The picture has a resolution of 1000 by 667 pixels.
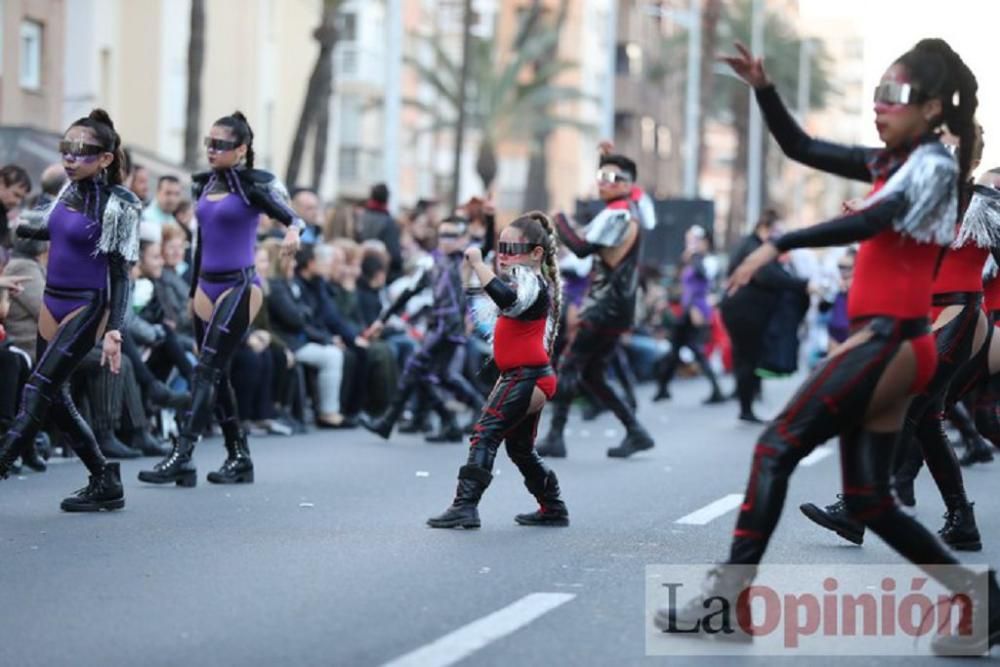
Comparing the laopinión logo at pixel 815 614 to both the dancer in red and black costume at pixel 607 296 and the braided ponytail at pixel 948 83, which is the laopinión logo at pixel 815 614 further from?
the dancer in red and black costume at pixel 607 296

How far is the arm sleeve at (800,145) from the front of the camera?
7953mm

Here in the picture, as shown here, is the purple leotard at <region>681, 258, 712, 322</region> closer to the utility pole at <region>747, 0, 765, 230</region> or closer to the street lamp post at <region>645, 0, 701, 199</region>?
the street lamp post at <region>645, 0, 701, 199</region>

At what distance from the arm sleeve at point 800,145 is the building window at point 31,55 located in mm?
33300

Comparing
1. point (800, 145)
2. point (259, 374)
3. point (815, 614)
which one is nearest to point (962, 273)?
point (815, 614)

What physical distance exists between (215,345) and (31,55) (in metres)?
28.7

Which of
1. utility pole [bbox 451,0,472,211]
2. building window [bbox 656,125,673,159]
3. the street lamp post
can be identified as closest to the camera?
utility pole [bbox 451,0,472,211]

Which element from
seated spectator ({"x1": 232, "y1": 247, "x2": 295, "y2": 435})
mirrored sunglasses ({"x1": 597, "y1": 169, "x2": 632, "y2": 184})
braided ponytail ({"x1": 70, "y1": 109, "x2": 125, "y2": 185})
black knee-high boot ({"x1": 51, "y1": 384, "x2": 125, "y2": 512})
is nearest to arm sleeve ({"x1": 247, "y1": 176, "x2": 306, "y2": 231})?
braided ponytail ({"x1": 70, "y1": 109, "x2": 125, "y2": 185})

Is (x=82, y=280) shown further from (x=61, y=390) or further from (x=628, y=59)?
(x=628, y=59)

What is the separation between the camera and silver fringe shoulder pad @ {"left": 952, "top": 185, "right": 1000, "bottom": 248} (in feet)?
35.4

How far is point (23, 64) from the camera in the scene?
40.1 m

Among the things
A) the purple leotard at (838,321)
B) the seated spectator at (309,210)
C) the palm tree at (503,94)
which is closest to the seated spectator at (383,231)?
the seated spectator at (309,210)

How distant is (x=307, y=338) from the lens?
1994cm

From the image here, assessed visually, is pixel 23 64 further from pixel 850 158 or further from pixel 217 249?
pixel 850 158

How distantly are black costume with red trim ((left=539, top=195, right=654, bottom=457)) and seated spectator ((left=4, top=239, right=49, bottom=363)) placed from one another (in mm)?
3685
